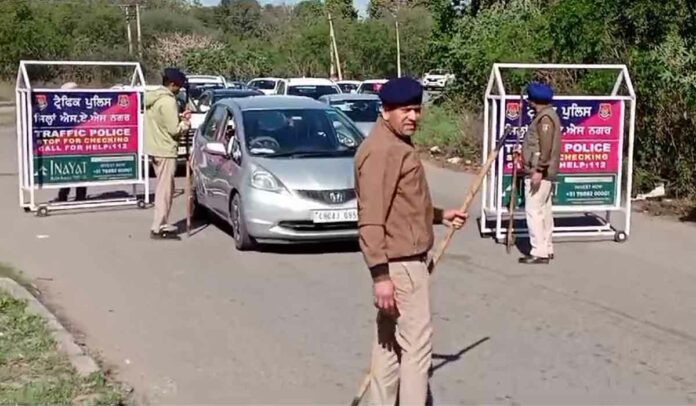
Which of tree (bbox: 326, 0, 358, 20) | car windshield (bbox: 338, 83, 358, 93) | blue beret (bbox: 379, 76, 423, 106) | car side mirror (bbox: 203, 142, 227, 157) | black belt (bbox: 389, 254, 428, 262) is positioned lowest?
car windshield (bbox: 338, 83, 358, 93)

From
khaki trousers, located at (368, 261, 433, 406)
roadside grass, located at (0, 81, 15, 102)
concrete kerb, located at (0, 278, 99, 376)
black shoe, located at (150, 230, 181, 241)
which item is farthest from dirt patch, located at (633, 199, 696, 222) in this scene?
roadside grass, located at (0, 81, 15, 102)

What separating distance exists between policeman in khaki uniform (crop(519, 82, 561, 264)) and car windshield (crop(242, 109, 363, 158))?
210 cm

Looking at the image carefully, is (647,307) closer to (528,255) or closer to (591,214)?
(528,255)

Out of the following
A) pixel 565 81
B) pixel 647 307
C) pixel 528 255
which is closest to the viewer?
pixel 647 307

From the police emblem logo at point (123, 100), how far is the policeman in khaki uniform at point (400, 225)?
10434 mm

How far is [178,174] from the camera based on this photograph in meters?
20.9

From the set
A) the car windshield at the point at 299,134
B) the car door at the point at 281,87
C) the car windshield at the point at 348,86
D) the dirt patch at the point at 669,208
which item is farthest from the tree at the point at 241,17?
the car windshield at the point at 299,134

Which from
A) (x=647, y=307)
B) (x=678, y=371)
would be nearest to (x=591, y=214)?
(x=647, y=307)

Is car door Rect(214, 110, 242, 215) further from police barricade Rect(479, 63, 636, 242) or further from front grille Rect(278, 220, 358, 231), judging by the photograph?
police barricade Rect(479, 63, 636, 242)

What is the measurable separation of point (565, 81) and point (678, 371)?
12.6 meters

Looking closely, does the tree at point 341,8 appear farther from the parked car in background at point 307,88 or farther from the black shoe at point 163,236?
the black shoe at point 163,236

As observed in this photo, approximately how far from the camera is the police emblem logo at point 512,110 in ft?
41.5

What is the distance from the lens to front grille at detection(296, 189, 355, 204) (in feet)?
37.8

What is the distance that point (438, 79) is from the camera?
103ft
